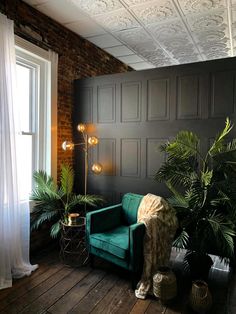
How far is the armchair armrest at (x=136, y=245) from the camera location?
8.18ft

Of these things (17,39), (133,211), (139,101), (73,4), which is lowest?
(133,211)

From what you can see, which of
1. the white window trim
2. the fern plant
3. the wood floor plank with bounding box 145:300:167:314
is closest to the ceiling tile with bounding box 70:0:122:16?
the white window trim

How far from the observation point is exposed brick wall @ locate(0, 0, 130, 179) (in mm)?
3061

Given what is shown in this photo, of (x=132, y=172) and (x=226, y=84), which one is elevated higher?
(x=226, y=84)

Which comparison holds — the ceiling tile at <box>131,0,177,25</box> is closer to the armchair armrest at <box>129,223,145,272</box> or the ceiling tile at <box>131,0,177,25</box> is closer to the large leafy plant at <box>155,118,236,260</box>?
the large leafy plant at <box>155,118,236,260</box>

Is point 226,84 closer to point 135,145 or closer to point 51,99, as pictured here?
point 135,145

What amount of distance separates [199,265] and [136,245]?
28.5 inches

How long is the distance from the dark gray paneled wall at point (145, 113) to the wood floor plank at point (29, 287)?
1.25 m

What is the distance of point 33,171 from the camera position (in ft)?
11.3

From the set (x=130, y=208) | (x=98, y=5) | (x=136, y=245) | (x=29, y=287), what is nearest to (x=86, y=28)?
Result: (x=98, y=5)

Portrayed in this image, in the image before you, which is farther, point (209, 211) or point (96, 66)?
point (96, 66)

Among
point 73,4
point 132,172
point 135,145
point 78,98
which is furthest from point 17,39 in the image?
point 132,172

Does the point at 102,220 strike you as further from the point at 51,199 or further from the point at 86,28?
the point at 86,28

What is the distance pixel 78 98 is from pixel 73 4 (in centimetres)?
131
